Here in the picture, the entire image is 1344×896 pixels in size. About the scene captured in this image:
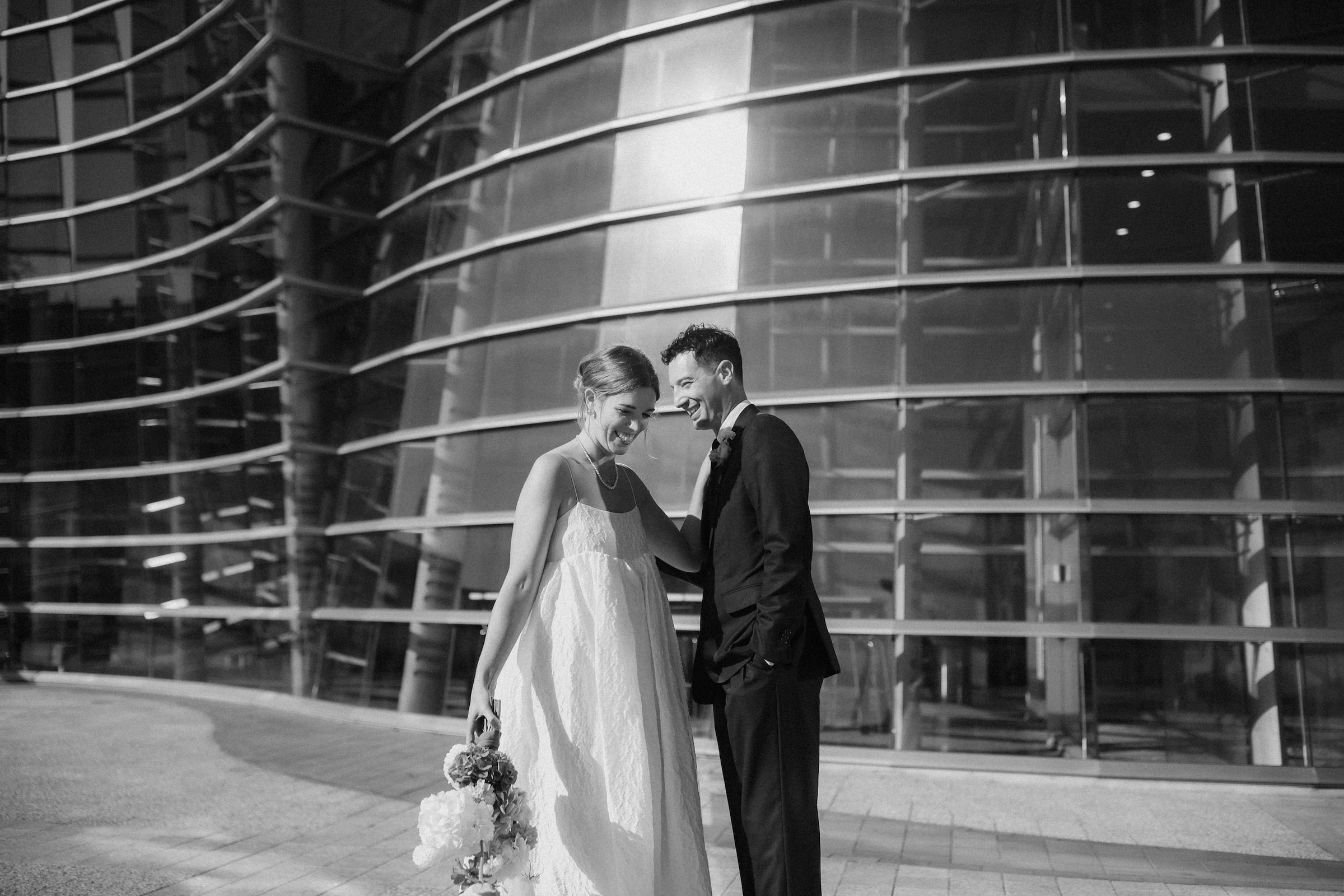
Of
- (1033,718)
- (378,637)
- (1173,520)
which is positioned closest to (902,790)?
(1033,718)

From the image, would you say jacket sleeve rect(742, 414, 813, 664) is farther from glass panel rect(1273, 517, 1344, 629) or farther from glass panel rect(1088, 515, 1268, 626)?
glass panel rect(1273, 517, 1344, 629)

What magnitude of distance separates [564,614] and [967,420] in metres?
7.32

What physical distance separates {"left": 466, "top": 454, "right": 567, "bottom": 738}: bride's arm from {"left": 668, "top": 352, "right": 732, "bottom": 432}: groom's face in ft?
1.83

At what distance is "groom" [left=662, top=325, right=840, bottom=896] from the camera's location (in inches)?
154

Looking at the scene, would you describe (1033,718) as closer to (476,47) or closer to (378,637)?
(378,637)

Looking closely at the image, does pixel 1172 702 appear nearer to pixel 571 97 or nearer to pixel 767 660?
Result: pixel 767 660

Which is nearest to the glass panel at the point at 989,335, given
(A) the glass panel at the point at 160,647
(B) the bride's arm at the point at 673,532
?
(B) the bride's arm at the point at 673,532

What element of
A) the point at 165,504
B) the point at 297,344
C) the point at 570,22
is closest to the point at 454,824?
the point at 570,22

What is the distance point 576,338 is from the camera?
1241cm

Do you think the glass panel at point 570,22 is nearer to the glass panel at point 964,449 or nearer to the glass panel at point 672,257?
the glass panel at point 672,257

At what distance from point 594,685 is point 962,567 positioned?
6.94 metres

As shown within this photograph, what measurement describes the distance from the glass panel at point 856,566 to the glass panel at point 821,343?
4.50 feet

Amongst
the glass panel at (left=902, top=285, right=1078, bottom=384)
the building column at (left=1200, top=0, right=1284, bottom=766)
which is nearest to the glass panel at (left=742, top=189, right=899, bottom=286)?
the glass panel at (left=902, top=285, right=1078, bottom=384)

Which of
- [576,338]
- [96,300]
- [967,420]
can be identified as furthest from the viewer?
[96,300]
